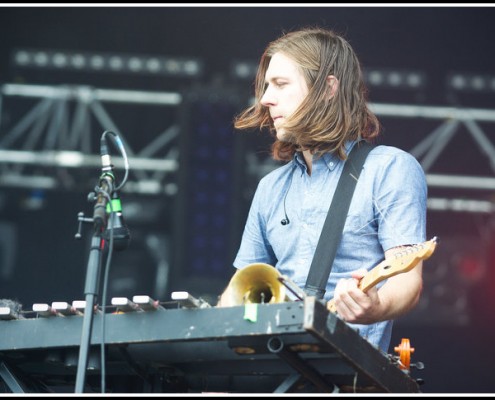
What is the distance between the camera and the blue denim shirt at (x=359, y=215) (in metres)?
3.61

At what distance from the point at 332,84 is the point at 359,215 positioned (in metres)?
0.65

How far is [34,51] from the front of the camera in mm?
8625

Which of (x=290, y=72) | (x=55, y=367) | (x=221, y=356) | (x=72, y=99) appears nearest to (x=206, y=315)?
(x=221, y=356)

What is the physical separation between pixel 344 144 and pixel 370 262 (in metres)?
0.56

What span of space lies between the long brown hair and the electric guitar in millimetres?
901

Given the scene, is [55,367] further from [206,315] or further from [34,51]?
[34,51]

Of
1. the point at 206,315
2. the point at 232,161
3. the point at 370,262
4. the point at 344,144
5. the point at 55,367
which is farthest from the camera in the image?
the point at 232,161

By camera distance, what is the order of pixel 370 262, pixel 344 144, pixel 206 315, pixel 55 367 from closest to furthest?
1. pixel 206 315
2. pixel 55 367
3. pixel 370 262
4. pixel 344 144

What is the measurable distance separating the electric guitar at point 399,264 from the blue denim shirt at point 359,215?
468mm

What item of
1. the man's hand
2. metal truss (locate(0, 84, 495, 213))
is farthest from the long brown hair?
metal truss (locate(0, 84, 495, 213))

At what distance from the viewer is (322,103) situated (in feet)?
12.8

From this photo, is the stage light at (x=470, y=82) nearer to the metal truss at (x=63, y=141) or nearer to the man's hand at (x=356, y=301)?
the metal truss at (x=63, y=141)

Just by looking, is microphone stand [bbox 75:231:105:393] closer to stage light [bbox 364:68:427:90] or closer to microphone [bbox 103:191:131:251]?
microphone [bbox 103:191:131:251]

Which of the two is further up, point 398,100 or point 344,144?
point 398,100
